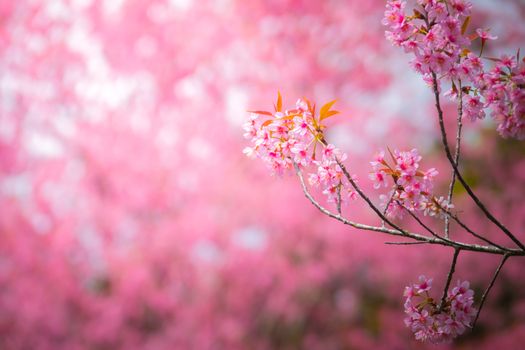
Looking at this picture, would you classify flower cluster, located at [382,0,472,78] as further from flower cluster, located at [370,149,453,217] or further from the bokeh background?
the bokeh background

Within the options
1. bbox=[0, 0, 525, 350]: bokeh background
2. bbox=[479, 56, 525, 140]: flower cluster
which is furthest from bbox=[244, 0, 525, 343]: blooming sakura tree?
bbox=[0, 0, 525, 350]: bokeh background

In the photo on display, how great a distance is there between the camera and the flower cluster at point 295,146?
1663mm

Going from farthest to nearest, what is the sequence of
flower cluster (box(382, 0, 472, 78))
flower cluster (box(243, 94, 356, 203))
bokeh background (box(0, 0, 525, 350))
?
bokeh background (box(0, 0, 525, 350))
flower cluster (box(243, 94, 356, 203))
flower cluster (box(382, 0, 472, 78))

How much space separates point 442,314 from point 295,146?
2.69 feet

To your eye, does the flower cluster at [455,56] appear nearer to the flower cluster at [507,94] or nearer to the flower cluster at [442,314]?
the flower cluster at [507,94]

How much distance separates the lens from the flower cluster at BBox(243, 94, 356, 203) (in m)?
1.66

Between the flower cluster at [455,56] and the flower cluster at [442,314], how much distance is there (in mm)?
612

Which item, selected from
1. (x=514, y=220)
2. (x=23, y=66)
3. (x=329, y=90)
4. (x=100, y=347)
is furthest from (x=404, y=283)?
(x=23, y=66)

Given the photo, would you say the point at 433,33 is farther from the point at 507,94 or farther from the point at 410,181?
the point at 410,181

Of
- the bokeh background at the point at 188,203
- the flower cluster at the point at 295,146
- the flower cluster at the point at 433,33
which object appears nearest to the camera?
the flower cluster at the point at 433,33

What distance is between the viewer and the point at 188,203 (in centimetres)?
628

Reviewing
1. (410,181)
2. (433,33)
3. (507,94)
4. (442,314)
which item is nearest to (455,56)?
(433,33)

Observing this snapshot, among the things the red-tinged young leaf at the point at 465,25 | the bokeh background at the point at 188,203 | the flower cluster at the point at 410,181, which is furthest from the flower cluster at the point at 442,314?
the bokeh background at the point at 188,203

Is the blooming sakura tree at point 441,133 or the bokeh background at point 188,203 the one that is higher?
the bokeh background at point 188,203
